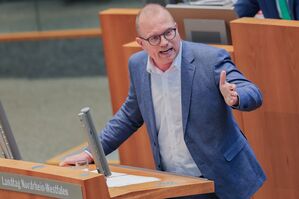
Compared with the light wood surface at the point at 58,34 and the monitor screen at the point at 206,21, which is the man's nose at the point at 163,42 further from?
the light wood surface at the point at 58,34

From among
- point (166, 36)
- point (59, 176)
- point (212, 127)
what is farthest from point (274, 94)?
point (59, 176)

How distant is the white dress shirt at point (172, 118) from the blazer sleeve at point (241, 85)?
121 millimetres

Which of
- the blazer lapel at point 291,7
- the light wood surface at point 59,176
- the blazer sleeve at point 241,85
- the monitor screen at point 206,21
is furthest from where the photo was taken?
the monitor screen at point 206,21

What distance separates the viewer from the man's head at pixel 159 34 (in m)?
2.90

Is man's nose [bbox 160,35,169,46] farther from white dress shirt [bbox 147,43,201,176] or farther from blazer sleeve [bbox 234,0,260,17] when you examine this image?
blazer sleeve [bbox 234,0,260,17]

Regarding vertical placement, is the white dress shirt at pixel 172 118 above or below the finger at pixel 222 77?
below

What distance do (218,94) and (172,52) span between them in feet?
0.60

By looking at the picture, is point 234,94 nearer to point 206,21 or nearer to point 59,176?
point 59,176

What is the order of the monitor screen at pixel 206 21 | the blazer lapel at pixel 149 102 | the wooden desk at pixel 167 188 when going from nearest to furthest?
1. the wooden desk at pixel 167 188
2. the blazer lapel at pixel 149 102
3. the monitor screen at pixel 206 21

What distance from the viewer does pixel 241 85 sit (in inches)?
112

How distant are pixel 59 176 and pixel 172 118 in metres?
0.54

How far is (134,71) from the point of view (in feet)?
10.2

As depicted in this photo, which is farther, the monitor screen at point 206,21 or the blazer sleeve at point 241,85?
the monitor screen at point 206,21

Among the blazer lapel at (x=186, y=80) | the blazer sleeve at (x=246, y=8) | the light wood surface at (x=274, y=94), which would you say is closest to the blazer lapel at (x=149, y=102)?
the blazer lapel at (x=186, y=80)
